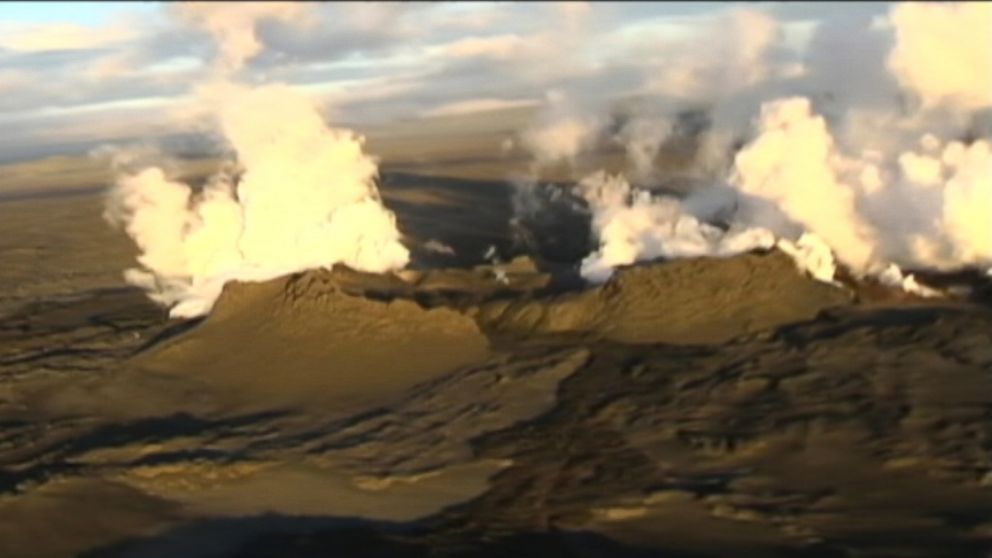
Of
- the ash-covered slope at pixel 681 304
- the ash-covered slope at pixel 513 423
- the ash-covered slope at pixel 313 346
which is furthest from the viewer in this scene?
the ash-covered slope at pixel 681 304

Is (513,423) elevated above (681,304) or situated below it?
below

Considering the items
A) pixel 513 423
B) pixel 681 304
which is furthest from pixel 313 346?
pixel 681 304

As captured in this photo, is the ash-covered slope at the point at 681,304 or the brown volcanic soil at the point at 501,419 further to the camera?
the ash-covered slope at the point at 681,304

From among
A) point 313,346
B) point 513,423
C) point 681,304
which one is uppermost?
point 313,346

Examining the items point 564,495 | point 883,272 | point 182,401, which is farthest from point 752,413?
point 883,272

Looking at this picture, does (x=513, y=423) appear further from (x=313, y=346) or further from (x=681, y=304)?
(x=681, y=304)

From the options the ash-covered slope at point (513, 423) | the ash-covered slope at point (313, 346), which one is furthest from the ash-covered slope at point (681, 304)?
the ash-covered slope at point (313, 346)

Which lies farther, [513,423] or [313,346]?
[313,346]

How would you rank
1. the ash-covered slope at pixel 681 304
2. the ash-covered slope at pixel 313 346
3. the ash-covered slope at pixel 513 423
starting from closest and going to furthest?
1. the ash-covered slope at pixel 513 423
2. the ash-covered slope at pixel 313 346
3. the ash-covered slope at pixel 681 304

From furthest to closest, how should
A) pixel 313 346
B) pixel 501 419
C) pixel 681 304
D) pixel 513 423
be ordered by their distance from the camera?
pixel 681 304 → pixel 313 346 → pixel 501 419 → pixel 513 423

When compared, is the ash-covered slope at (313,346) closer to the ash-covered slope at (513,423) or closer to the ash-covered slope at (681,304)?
the ash-covered slope at (513,423)
